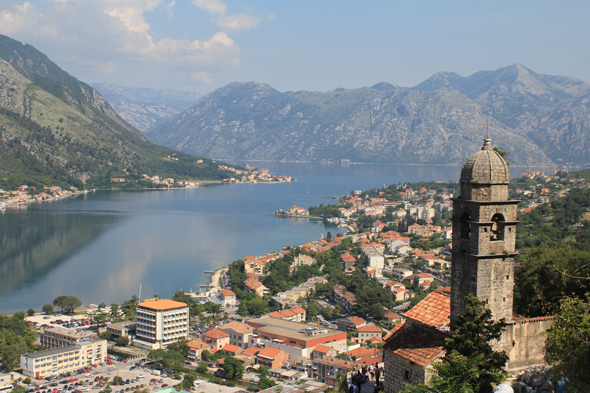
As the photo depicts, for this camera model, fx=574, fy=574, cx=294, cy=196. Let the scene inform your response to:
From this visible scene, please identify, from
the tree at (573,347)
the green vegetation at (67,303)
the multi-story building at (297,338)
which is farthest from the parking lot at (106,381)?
the tree at (573,347)

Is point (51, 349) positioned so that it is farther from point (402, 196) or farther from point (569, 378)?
point (402, 196)

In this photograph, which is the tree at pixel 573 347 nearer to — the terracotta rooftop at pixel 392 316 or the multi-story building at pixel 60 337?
the terracotta rooftop at pixel 392 316

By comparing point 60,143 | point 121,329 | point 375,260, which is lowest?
point 121,329

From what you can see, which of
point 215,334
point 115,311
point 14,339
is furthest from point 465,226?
point 115,311

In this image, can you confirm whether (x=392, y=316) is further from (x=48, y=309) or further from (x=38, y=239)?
(x=38, y=239)

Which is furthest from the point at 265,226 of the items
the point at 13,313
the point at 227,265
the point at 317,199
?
the point at 13,313

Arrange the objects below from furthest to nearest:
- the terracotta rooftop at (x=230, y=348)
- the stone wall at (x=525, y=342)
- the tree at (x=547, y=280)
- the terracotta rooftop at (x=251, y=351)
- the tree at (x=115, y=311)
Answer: the tree at (x=115, y=311) → the terracotta rooftop at (x=230, y=348) → the terracotta rooftop at (x=251, y=351) → the tree at (x=547, y=280) → the stone wall at (x=525, y=342)
